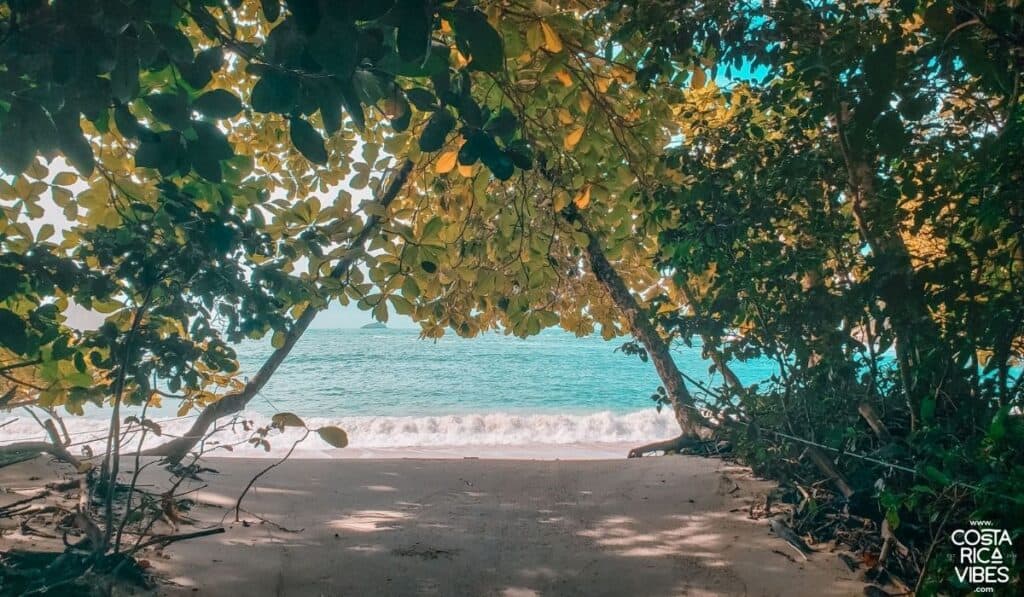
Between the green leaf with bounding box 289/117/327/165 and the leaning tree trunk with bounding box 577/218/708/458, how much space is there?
11.0ft

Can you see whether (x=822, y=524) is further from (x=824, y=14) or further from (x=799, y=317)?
(x=824, y=14)

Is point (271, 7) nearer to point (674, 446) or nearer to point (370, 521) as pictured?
point (370, 521)

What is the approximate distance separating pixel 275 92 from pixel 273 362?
3145mm

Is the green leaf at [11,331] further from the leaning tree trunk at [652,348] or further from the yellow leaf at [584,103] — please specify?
the leaning tree trunk at [652,348]

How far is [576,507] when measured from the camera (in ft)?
11.8

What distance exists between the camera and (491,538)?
300 centimetres

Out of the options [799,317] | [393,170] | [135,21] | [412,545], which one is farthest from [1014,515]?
[393,170]

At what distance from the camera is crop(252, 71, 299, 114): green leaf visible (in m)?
1.20

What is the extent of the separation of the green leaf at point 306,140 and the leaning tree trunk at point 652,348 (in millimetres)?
3350

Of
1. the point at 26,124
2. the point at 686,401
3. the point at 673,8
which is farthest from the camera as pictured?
the point at 686,401

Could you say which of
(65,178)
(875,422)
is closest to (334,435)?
(65,178)

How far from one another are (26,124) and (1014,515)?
2.76 metres

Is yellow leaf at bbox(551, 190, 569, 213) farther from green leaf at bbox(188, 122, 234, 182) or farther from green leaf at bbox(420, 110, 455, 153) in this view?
green leaf at bbox(188, 122, 234, 182)
